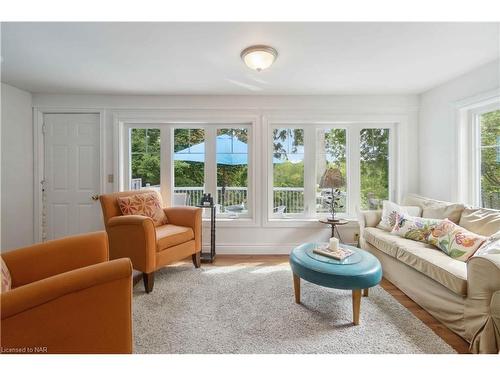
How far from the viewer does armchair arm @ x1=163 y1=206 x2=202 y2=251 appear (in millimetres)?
2666

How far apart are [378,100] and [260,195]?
6.95 ft

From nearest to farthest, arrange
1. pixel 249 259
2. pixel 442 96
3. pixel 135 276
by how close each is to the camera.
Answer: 1. pixel 135 276
2. pixel 442 96
3. pixel 249 259

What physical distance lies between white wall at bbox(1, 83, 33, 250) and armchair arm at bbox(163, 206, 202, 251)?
80.9 inches

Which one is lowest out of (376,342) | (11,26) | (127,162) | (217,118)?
(376,342)

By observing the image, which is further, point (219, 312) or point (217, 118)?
point (217, 118)

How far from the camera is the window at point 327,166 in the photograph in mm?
3342

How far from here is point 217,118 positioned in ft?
10.5

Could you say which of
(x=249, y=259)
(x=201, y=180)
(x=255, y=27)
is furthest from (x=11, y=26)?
(x=249, y=259)

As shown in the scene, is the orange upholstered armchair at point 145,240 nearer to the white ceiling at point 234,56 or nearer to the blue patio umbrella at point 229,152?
the blue patio umbrella at point 229,152

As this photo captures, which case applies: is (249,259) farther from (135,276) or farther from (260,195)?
(135,276)

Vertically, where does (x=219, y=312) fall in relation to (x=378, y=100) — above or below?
below

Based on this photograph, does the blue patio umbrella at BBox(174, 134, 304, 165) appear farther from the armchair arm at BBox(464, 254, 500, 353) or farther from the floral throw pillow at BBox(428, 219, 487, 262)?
the armchair arm at BBox(464, 254, 500, 353)

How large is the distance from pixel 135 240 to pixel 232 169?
5.41 feet

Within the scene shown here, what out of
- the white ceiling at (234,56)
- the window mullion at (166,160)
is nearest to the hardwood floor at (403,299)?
the window mullion at (166,160)
